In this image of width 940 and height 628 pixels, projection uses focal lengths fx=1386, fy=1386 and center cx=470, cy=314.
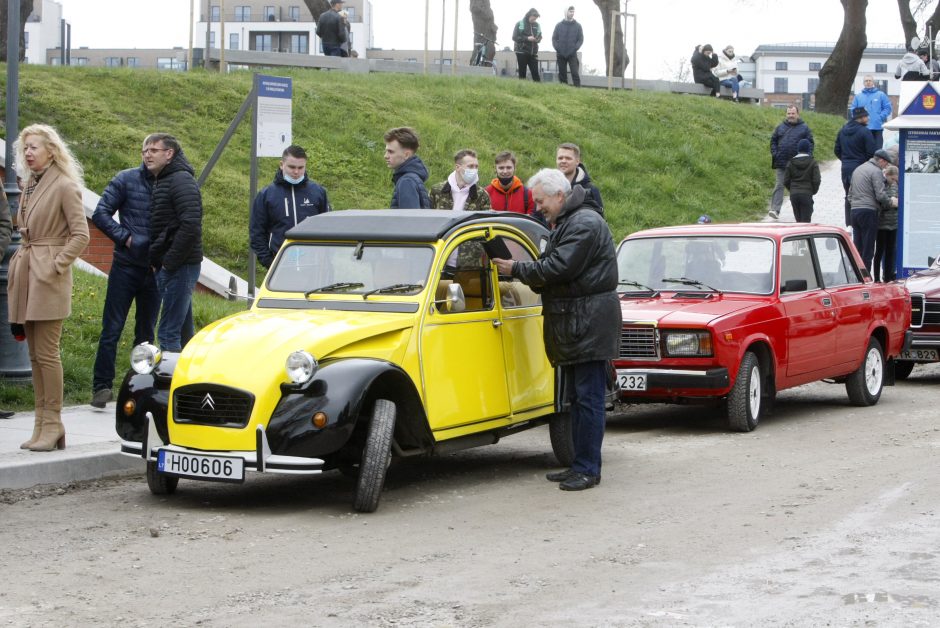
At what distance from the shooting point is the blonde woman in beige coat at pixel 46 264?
943cm

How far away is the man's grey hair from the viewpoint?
8.97 meters

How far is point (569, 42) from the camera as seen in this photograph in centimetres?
3509

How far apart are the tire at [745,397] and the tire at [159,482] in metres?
4.79

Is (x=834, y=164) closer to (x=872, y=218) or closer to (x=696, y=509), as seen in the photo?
(x=872, y=218)

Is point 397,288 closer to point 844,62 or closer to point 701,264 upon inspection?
point 701,264

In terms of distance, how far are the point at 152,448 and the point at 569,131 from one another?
2204 cm

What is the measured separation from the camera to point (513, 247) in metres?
9.66

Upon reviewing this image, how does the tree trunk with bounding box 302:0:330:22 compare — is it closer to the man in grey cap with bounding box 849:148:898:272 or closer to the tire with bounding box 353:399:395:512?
the man in grey cap with bounding box 849:148:898:272

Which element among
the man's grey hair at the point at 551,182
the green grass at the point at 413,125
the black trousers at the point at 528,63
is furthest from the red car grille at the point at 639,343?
the black trousers at the point at 528,63

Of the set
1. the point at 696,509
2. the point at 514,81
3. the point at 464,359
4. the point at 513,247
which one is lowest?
the point at 696,509

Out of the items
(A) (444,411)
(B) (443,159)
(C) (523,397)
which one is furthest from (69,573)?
(B) (443,159)

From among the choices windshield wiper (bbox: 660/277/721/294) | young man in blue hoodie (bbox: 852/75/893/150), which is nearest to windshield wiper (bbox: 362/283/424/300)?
windshield wiper (bbox: 660/277/721/294)

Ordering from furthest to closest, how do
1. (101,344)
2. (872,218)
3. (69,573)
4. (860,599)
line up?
(872,218), (101,344), (69,573), (860,599)

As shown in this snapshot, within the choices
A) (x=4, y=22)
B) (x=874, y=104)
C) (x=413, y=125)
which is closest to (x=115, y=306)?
(x=413, y=125)
